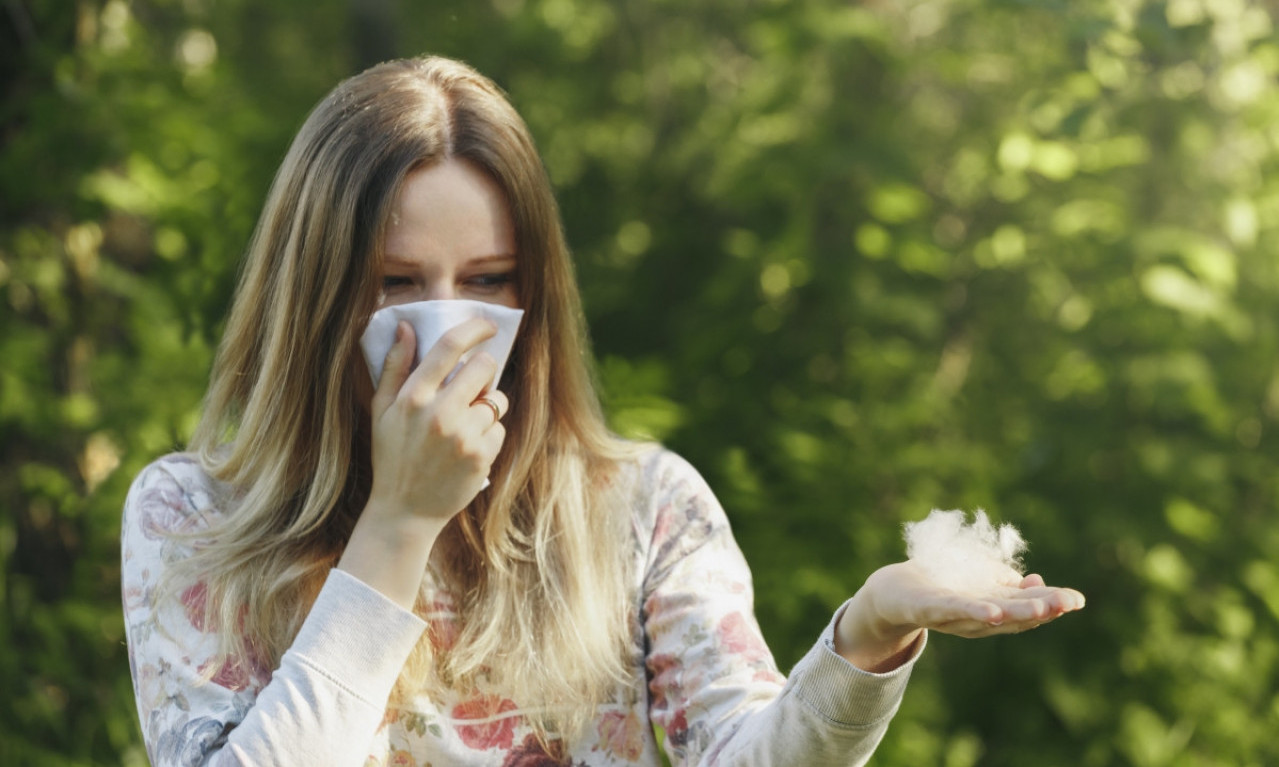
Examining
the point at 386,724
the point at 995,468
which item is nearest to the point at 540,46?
the point at 995,468

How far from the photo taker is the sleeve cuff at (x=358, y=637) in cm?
138

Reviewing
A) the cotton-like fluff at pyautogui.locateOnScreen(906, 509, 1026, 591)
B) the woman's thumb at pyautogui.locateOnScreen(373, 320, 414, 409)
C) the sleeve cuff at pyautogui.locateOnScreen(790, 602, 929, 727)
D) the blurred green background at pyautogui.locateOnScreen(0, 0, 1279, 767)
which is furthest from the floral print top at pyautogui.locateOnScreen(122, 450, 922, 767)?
the blurred green background at pyautogui.locateOnScreen(0, 0, 1279, 767)

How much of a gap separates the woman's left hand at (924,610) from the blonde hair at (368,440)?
0.44 meters

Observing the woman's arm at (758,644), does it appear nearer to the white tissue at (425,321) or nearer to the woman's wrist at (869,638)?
the woman's wrist at (869,638)

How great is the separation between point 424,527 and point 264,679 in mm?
279

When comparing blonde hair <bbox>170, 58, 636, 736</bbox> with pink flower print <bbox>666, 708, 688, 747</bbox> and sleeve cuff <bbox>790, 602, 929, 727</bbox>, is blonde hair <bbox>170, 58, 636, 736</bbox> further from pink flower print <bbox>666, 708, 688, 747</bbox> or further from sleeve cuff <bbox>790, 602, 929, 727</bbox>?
sleeve cuff <bbox>790, 602, 929, 727</bbox>

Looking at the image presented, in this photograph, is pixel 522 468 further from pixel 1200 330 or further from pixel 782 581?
pixel 1200 330

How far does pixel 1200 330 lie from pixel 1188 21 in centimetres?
80

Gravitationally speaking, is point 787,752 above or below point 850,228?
below

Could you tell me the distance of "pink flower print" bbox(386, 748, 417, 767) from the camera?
1527 millimetres

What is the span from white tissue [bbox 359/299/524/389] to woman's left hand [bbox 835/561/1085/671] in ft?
1.84

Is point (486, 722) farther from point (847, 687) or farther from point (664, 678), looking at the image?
point (847, 687)

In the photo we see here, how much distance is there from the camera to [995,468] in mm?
3631

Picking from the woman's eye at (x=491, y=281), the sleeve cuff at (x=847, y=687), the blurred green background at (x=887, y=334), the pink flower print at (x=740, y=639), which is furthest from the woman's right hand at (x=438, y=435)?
the blurred green background at (x=887, y=334)
